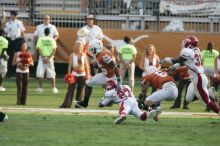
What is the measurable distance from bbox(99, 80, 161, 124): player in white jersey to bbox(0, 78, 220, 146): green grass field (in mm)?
190

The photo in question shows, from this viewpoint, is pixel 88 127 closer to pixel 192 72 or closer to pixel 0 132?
pixel 0 132

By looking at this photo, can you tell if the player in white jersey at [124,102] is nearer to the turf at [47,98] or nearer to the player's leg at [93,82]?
the player's leg at [93,82]

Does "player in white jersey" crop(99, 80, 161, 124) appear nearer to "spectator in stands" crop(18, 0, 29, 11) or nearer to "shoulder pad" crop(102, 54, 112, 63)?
"shoulder pad" crop(102, 54, 112, 63)

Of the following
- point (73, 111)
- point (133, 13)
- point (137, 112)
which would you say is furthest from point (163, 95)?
point (133, 13)

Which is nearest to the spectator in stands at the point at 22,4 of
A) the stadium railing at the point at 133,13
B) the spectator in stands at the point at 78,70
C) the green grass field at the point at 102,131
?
the stadium railing at the point at 133,13

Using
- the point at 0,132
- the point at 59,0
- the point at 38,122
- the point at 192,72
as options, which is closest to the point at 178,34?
the point at 59,0

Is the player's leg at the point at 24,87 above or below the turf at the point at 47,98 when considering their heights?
above

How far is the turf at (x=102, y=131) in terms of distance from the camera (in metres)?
13.2

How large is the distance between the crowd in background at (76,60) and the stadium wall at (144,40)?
2.89 feet

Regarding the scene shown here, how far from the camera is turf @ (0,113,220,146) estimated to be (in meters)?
13.2

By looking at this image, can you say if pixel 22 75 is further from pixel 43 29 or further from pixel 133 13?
pixel 133 13

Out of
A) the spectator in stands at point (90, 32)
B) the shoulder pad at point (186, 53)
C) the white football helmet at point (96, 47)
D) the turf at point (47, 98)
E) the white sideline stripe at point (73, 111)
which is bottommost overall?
the turf at point (47, 98)

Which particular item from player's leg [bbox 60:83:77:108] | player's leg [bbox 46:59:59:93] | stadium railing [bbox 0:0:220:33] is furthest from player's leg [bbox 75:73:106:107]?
stadium railing [bbox 0:0:220:33]

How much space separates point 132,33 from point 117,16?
129 cm
